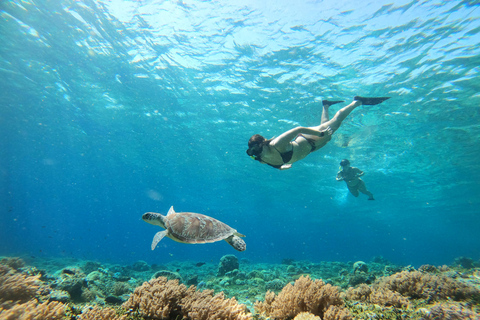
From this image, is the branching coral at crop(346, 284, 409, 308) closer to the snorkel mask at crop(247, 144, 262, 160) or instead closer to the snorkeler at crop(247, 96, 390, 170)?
the snorkeler at crop(247, 96, 390, 170)

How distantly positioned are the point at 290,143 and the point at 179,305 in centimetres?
447

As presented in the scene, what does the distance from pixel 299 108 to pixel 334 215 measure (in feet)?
164

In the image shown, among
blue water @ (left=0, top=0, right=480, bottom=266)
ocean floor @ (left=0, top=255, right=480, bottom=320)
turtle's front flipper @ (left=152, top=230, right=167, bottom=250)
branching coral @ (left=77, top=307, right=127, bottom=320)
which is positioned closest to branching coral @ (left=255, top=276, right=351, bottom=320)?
ocean floor @ (left=0, top=255, right=480, bottom=320)

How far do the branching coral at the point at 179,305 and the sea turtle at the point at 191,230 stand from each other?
4.03ft

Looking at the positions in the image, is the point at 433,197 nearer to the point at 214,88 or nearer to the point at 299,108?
the point at 299,108

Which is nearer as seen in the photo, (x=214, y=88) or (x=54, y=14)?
(x=54, y=14)

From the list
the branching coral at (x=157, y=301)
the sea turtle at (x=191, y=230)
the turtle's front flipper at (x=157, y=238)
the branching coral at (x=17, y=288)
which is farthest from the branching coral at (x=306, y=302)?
the branching coral at (x=17, y=288)

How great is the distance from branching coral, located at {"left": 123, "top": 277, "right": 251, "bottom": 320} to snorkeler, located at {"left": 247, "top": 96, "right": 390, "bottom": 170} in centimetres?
331

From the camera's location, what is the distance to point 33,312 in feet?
9.29

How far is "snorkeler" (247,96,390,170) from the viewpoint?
16.8 feet

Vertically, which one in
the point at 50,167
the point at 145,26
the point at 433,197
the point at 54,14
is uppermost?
the point at 433,197

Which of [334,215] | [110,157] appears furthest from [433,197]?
[110,157]

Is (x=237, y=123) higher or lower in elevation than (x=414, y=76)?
lower

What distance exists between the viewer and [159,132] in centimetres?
2422
